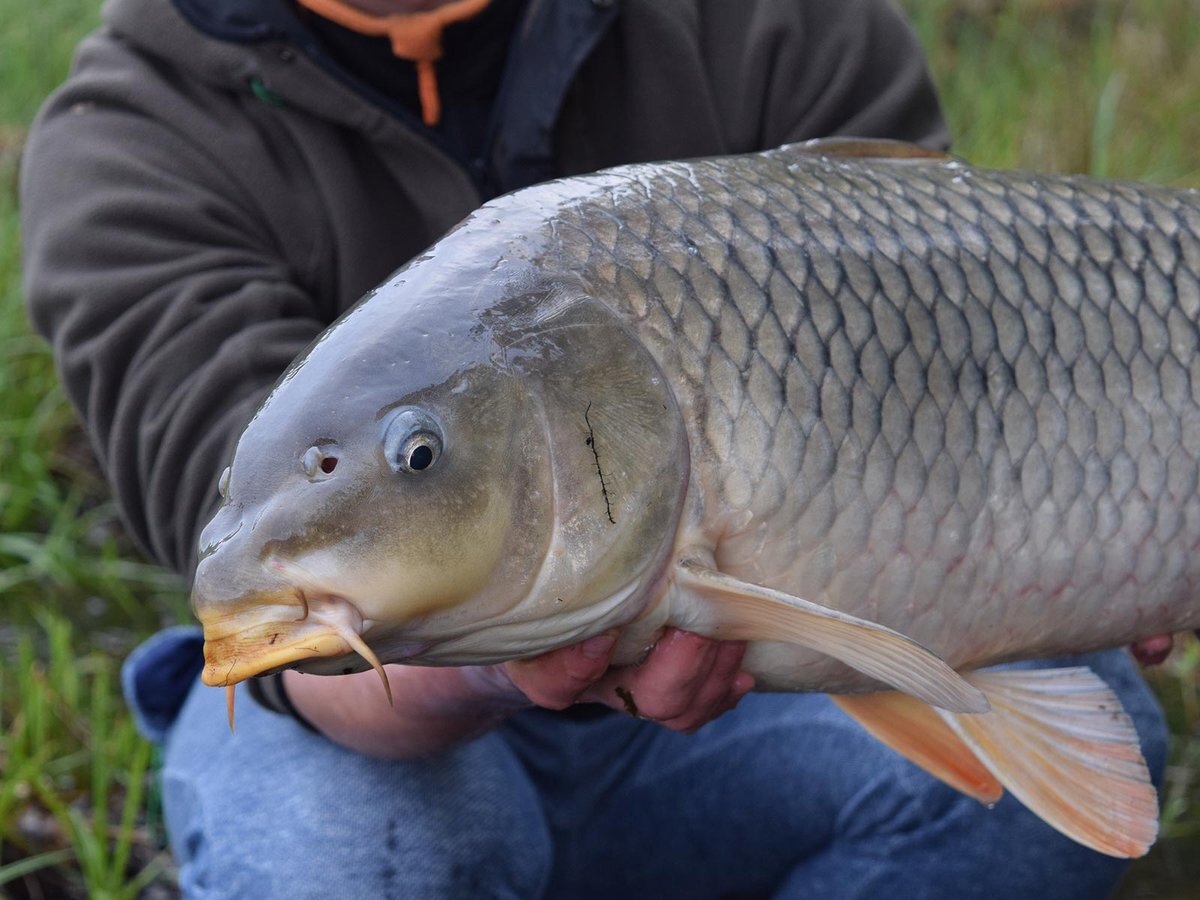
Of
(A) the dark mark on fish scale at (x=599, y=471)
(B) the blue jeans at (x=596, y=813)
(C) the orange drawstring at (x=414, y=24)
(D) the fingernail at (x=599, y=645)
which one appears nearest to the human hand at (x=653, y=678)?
(D) the fingernail at (x=599, y=645)

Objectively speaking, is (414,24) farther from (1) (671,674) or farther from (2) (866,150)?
(1) (671,674)

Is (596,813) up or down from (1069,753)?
down

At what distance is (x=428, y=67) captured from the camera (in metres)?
1.57

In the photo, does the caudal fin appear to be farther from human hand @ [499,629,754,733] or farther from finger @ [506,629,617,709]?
finger @ [506,629,617,709]

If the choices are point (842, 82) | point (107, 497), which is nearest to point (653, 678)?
point (842, 82)

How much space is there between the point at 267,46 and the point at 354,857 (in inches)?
33.9

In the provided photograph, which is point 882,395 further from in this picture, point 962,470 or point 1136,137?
point 1136,137

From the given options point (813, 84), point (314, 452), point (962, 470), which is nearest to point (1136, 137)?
point (813, 84)

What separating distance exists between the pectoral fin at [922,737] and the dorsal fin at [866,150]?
475mm

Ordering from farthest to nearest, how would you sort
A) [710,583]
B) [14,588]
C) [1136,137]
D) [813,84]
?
[1136,137]
[14,588]
[813,84]
[710,583]

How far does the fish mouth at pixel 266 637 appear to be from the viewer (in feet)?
2.88

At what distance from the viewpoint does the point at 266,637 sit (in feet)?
2.88

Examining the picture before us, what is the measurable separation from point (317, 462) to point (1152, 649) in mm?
930

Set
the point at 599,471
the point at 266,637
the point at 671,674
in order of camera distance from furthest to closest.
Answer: the point at 671,674 < the point at 599,471 < the point at 266,637
